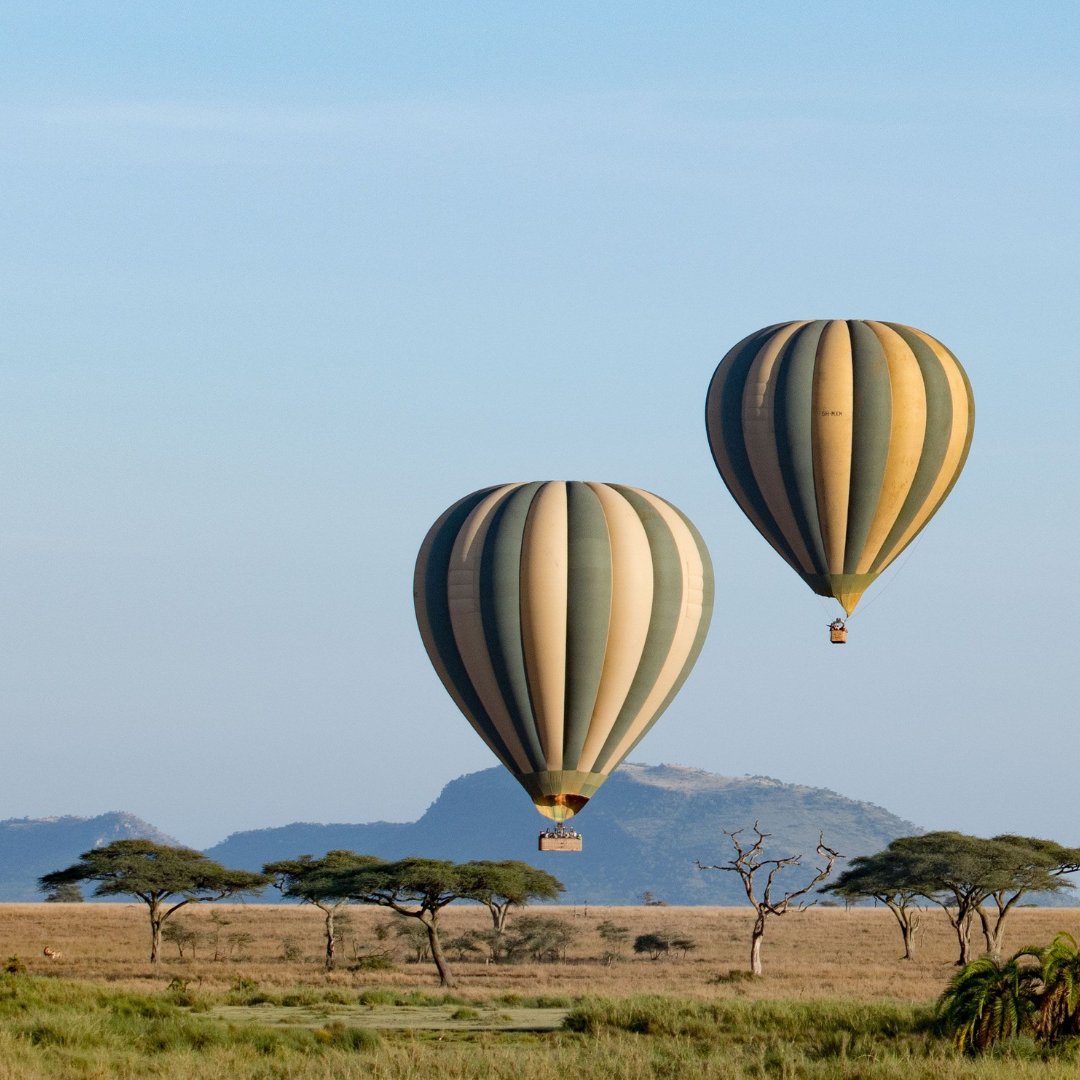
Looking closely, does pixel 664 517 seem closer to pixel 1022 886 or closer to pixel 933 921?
pixel 1022 886

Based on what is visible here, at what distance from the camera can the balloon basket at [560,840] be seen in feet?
146

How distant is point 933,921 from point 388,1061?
8869 cm

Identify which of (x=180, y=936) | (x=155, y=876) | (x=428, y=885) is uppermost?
(x=428, y=885)

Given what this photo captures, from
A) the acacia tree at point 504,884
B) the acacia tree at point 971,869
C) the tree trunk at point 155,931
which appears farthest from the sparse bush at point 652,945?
the tree trunk at point 155,931

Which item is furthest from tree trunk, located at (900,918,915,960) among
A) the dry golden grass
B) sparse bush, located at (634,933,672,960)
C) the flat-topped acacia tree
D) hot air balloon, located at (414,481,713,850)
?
hot air balloon, located at (414,481,713,850)

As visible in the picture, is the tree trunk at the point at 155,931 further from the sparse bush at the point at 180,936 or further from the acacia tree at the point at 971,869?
the acacia tree at the point at 971,869

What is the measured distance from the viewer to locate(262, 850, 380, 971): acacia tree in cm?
6944

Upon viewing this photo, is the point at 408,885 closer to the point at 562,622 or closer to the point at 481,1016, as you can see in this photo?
the point at 481,1016

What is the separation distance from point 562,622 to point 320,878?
30690mm

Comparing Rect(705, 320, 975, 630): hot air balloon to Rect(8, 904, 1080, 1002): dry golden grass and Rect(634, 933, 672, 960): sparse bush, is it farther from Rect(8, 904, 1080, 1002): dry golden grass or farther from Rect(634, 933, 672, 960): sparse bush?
Rect(634, 933, 672, 960): sparse bush

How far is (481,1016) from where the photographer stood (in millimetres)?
44812

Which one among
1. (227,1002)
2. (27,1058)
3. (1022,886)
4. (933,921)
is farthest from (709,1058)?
(933,921)

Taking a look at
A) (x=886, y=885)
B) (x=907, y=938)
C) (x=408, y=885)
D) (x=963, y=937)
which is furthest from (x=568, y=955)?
(x=408, y=885)

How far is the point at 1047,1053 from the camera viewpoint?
2944 cm
